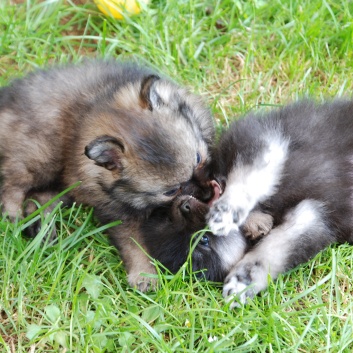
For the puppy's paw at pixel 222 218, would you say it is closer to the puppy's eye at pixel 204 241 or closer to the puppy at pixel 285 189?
the puppy at pixel 285 189

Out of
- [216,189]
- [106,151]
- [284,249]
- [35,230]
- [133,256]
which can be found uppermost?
[106,151]

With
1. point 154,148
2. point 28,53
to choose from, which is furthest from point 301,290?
point 28,53

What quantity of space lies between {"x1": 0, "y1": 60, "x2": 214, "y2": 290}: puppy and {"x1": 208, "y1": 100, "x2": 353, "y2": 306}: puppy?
23 centimetres

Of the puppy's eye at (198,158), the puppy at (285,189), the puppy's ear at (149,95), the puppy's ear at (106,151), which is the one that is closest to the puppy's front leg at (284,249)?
the puppy at (285,189)

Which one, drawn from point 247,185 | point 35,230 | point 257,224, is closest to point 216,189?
point 247,185

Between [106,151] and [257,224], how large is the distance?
99cm

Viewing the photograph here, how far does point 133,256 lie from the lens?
3.60 m

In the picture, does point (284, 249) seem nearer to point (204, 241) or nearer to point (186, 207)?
point (204, 241)

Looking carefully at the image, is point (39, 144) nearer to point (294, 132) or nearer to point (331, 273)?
point (294, 132)

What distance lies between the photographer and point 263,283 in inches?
132

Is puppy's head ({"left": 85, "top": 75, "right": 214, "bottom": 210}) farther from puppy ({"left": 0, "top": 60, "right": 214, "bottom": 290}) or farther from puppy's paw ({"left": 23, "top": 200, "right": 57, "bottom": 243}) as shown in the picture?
A: puppy's paw ({"left": 23, "top": 200, "right": 57, "bottom": 243})

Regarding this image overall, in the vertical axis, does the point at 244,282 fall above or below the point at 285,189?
below

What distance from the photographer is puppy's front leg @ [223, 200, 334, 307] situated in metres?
3.34

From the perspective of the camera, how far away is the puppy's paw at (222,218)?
3.35 m
